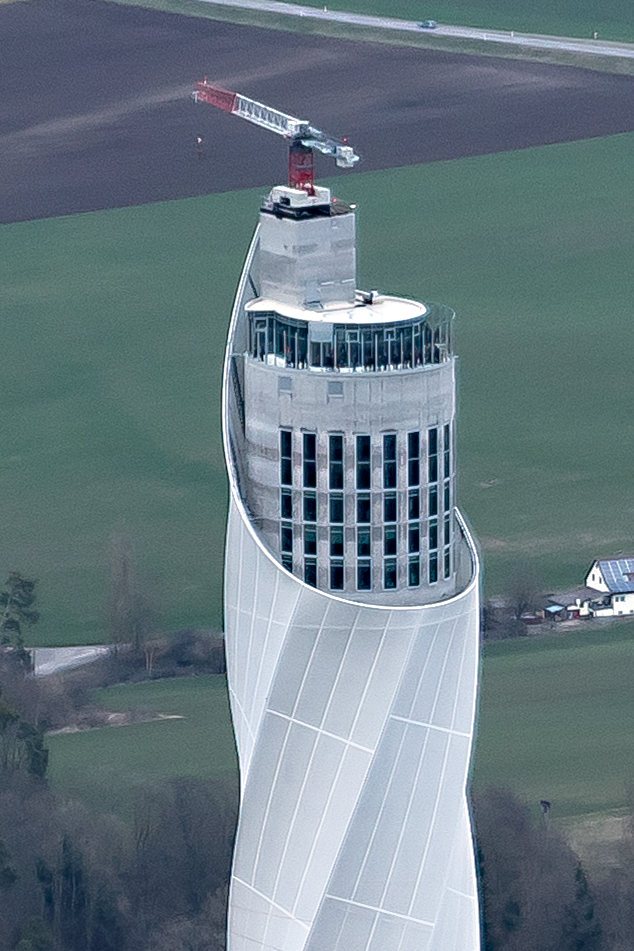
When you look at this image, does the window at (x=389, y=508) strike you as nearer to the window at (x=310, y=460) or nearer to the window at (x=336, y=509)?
the window at (x=336, y=509)

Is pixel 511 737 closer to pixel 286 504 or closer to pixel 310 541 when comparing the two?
pixel 310 541

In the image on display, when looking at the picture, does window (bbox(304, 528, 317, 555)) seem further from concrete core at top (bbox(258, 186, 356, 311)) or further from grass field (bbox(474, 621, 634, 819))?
grass field (bbox(474, 621, 634, 819))

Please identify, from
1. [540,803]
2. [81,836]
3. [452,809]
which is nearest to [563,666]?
[540,803]

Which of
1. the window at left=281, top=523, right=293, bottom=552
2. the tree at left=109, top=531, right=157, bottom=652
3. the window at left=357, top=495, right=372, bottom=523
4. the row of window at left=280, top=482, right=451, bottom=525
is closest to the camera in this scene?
the window at left=357, top=495, right=372, bottom=523

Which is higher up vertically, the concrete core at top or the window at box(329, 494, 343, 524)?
the concrete core at top

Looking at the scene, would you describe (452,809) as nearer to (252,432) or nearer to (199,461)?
(252,432)

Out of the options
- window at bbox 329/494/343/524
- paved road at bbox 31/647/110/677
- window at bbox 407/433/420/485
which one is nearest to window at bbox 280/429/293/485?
window at bbox 329/494/343/524
